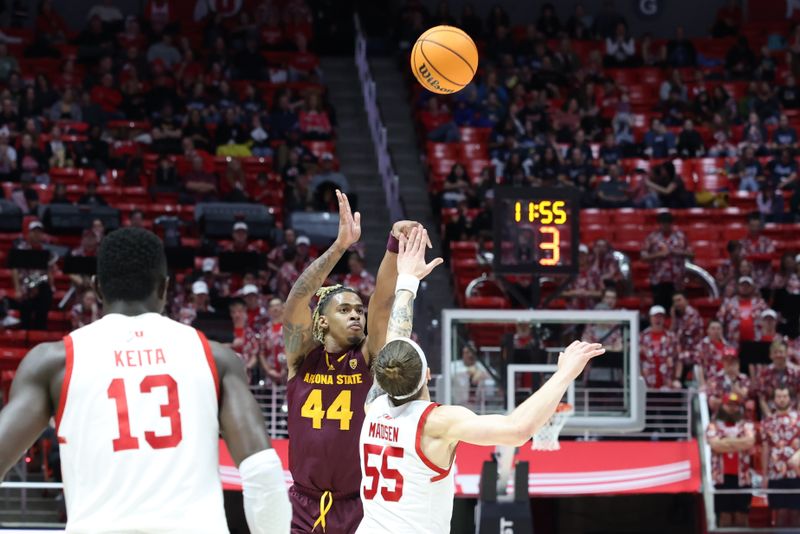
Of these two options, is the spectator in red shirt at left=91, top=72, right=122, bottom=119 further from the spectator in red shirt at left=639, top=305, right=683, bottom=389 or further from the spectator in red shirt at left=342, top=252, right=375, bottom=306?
the spectator in red shirt at left=639, top=305, right=683, bottom=389

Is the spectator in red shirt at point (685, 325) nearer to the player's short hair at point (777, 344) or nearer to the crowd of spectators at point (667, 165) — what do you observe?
the crowd of spectators at point (667, 165)

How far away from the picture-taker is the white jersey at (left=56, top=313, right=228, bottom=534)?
12.7ft

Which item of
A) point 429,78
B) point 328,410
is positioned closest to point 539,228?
point 429,78

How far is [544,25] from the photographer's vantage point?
2556 centimetres

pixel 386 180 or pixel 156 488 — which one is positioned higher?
pixel 386 180

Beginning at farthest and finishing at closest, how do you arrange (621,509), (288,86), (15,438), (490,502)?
(288,86)
(621,509)
(490,502)
(15,438)

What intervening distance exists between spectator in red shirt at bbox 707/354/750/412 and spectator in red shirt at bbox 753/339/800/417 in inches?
8.0

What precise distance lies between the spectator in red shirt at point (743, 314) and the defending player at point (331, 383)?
9.71 m

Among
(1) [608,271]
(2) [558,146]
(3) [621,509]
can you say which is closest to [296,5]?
(2) [558,146]

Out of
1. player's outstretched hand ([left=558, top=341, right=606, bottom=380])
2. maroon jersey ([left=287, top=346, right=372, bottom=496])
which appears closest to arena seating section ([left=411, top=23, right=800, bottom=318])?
maroon jersey ([left=287, top=346, right=372, bottom=496])

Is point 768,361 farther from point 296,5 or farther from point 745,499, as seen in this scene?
point 296,5

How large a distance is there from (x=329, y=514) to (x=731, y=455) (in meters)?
8.19

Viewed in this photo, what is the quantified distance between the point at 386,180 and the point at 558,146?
279 cm

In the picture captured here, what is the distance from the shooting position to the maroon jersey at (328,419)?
675cm
